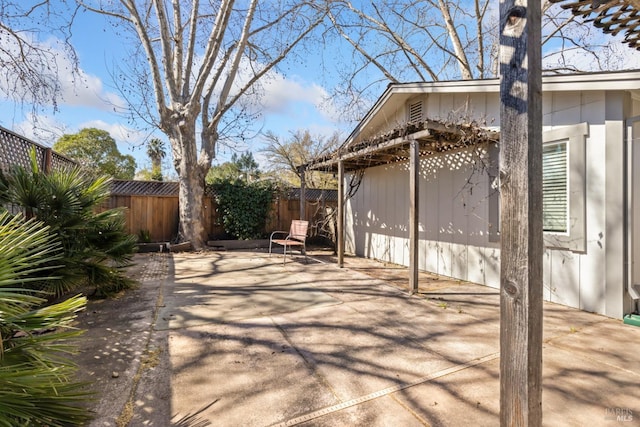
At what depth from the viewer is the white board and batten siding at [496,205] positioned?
3590 millimetres

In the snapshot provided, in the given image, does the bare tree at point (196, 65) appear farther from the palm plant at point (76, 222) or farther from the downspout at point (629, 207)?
the downspout at point (629, 207)

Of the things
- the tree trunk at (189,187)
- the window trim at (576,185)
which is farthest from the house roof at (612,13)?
the tree trunk at (189,187)

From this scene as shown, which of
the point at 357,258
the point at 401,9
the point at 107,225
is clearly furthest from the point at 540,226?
the point at 401,9

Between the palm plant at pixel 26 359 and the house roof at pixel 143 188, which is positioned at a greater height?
the house roof at pixel 143 188

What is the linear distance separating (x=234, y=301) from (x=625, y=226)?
4769 millimetres

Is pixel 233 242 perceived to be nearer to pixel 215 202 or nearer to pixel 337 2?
pixel 215 202

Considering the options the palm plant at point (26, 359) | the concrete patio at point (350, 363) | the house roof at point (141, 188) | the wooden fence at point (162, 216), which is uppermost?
the house roof at point (141, 188)

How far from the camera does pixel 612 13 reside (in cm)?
266

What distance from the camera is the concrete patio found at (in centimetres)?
189

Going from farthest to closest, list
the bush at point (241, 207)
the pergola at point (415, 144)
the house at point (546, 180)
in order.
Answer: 1. the bush at point (241, 207)
2. the pergola at point (415, 144)
3. the house at point (546, 180)

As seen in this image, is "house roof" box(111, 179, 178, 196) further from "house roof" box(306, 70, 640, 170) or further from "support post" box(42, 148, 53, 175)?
"house roof" box(306, 70, 640, 170)

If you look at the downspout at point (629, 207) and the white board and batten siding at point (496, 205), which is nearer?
the downspout at point (629, 207)

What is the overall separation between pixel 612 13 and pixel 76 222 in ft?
19.8

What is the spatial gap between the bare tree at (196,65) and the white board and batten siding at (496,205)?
16.3 feet
